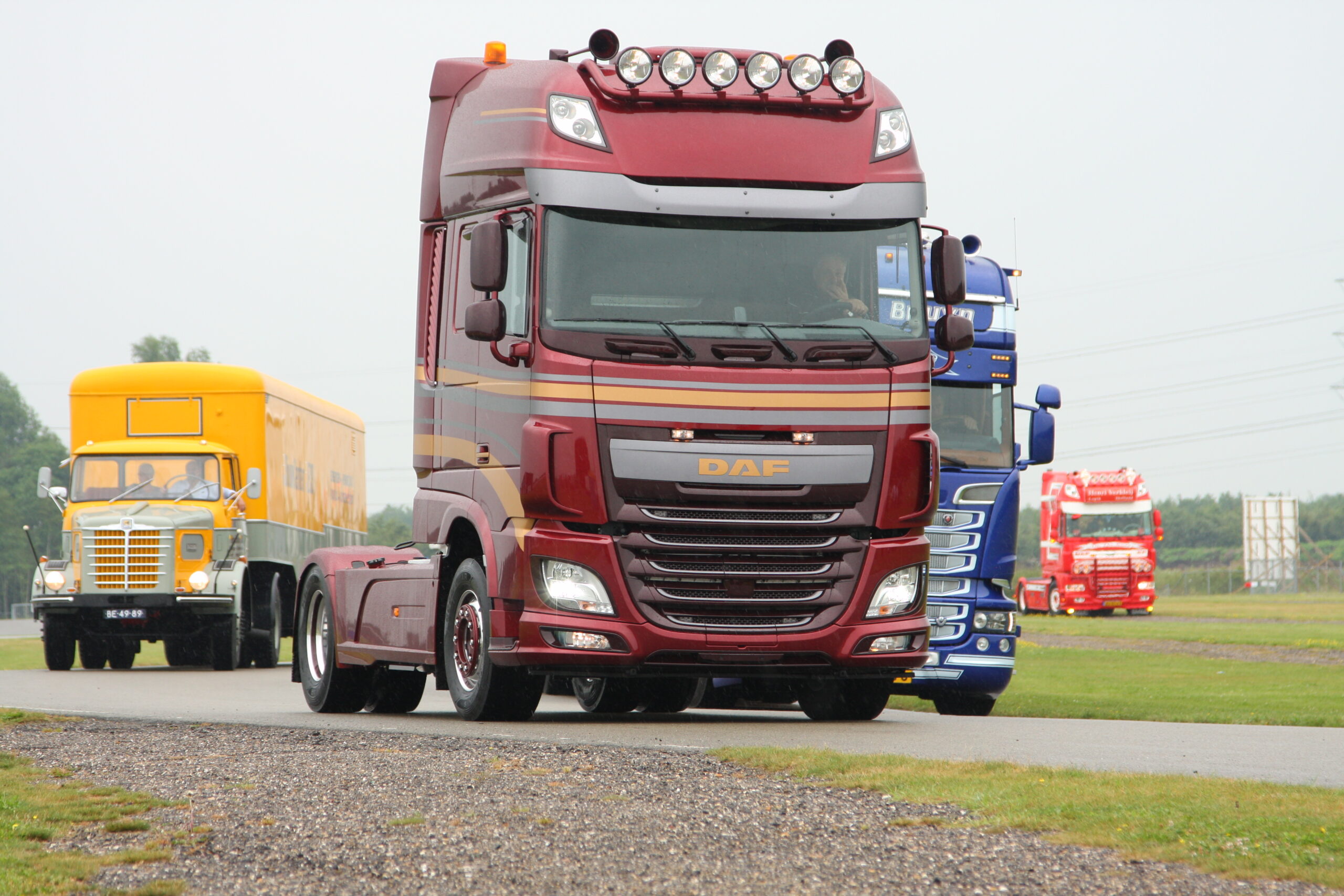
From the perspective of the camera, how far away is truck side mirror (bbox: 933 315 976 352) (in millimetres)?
Result: 12094

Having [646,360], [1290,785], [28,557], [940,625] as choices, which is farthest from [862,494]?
[28,557]

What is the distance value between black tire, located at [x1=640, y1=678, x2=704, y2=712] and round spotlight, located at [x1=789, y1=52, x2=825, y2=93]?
4.65 metres

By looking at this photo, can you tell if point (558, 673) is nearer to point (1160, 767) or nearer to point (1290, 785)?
point (1160, 767)

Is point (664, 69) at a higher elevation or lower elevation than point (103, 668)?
higher

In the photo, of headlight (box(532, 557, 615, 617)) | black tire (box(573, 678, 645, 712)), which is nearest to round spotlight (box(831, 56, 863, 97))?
headlight (box(532, 557, 615, 617))

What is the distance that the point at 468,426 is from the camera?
12.1 meters

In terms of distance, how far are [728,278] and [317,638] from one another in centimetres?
579

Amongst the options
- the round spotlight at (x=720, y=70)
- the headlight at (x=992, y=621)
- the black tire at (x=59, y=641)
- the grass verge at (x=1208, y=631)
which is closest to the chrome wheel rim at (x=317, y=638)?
the headlight at (x=992, y=621)

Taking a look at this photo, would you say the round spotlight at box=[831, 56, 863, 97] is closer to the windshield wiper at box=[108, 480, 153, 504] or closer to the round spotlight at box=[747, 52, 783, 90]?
the round spotlight at box=[747, 52, 783, 90]

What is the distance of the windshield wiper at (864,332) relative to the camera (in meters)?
11.4

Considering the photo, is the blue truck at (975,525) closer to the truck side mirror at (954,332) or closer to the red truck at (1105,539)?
the truck side mirror at (954,332)

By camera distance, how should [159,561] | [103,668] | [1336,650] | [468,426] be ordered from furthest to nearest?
[1336,650]
[103,668]
[159,561]
[468,426]

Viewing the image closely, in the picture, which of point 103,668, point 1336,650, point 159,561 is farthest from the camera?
point 1336,650

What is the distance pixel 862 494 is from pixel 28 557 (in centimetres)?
12099
